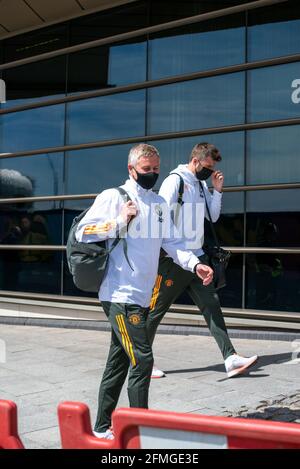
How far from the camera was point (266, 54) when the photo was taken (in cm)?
855

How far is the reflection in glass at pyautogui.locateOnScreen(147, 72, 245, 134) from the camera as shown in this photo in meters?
8.77

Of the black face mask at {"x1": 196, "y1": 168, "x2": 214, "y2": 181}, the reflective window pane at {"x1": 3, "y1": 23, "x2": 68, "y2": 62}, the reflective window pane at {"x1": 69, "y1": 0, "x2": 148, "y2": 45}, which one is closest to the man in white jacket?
the black face mask at {"x1": 196, "y1": 168, "x2": 214, "y2": 181}

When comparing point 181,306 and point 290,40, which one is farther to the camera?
point 181,306

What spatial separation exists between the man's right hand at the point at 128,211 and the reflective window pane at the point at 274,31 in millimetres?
5437

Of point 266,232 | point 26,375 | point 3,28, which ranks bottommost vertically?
Answer: point 26,375

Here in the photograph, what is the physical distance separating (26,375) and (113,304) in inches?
99.8

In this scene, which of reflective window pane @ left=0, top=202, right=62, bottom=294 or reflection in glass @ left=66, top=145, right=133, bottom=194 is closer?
reflection in glass @ left=66, top=145, right=133, bottom=194

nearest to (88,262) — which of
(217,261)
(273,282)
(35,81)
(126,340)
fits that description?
(126,340)

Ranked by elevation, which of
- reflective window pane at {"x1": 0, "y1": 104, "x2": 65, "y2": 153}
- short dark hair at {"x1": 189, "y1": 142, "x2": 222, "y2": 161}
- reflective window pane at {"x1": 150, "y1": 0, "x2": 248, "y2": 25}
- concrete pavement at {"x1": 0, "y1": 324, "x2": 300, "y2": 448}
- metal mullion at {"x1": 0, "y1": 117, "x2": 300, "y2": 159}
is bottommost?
concrete pavement at {"x1": 0, "y1": 324, "x2": 300, "y2": 448}

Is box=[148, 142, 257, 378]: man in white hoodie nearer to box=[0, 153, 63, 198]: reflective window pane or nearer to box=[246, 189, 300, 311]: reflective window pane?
box=[246, 189, 300, 311]: reflective window pane

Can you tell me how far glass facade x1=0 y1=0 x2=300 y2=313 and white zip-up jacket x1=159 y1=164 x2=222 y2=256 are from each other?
2.84m
